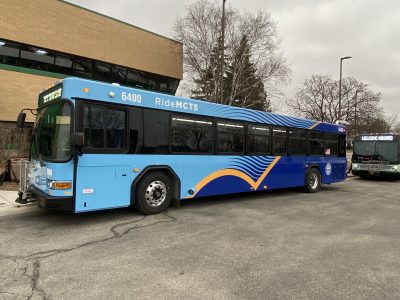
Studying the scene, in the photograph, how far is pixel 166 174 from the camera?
8320 millimetres

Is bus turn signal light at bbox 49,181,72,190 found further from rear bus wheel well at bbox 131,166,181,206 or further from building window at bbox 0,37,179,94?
building window at bbox 0,37,179,94

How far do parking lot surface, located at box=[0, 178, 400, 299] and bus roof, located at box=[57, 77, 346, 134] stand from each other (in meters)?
2.64

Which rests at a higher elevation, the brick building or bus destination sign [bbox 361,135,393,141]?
the brick building

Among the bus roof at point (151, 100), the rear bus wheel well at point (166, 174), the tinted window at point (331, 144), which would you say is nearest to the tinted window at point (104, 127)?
the bus roof at point (151, 100)

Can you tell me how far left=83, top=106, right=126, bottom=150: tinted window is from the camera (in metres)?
6.73

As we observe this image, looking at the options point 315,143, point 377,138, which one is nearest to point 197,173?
point 315,143

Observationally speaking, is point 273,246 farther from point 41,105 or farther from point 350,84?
point 350,84

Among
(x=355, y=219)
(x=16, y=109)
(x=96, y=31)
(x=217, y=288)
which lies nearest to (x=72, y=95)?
(x=217, y=288)

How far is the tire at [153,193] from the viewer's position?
7.65 meters

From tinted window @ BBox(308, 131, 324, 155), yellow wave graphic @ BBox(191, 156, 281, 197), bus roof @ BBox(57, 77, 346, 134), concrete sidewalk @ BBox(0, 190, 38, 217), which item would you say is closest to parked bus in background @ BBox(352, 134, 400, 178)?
tinted window @ BBox(308, 131, 324, 155)

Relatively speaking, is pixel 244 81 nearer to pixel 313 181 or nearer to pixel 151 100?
pixel 313 181

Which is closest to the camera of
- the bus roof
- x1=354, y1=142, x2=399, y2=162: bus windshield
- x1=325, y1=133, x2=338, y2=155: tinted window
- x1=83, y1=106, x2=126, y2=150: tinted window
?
the bus roof

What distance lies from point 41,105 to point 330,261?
22.2ft

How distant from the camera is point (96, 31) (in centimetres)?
2133
